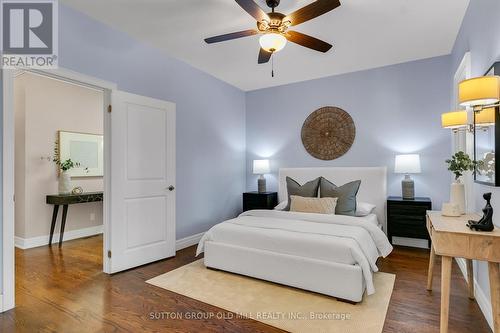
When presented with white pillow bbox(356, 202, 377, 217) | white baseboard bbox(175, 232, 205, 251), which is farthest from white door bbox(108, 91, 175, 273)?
white pillow bbox(356, 202, 377, 217)

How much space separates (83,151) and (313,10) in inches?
181

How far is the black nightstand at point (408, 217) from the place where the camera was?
367 centimetres

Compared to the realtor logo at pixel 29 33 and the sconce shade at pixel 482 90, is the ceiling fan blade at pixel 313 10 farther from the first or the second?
the realtor logo at pixel 29 33

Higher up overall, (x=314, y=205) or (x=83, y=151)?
(x=83, y=151)

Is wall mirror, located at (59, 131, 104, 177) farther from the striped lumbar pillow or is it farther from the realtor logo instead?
the striped lumbar pillow

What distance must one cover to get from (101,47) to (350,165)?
3907 millimetres

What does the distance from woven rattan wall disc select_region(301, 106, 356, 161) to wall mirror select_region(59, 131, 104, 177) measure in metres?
3.90

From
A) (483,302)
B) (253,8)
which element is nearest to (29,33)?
(253,8)

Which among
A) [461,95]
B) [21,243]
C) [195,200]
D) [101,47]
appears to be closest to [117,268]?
[195,200]

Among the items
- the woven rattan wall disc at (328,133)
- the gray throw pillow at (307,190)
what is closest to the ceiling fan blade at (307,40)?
the gray throw pillow at (307,190)

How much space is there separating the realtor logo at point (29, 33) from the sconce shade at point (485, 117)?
3.73 metres

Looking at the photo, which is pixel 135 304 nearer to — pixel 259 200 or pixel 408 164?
pixel 259 200

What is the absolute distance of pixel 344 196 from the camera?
3.66m

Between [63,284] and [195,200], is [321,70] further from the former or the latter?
[63,284]
